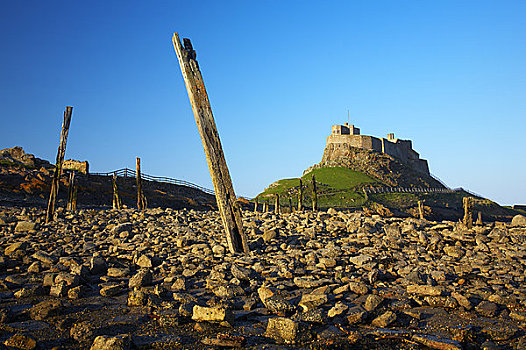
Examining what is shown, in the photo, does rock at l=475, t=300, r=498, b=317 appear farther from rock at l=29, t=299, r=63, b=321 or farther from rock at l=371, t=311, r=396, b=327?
rock at l=29, t=299, r=63, b=321

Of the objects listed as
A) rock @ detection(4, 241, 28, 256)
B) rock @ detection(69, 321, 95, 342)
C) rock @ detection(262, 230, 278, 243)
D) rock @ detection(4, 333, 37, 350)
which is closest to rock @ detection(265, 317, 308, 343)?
rock @ detection(69, 321, 95, 342)

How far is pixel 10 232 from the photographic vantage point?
1141cm

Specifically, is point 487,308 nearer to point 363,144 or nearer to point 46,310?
point 46,310

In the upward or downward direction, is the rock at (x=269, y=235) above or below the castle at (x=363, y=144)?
below

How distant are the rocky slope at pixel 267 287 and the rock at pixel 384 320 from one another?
0.03 meters

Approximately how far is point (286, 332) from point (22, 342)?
2.51 meters

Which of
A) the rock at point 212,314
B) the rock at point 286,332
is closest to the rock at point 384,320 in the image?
the rock at point 286,332

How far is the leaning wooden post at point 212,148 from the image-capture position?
346 inches

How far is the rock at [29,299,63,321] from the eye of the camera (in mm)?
4824

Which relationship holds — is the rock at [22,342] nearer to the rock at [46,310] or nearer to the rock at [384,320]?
the rock at [46,310]

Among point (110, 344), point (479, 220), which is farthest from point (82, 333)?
point (479, 220)

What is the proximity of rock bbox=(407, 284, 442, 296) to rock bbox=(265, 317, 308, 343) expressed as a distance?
8.67 feet

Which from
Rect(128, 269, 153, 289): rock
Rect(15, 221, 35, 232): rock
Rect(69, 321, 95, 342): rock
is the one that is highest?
Rect(15, 221, 35, 232): rock

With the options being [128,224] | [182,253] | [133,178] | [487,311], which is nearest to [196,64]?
[182,253]
